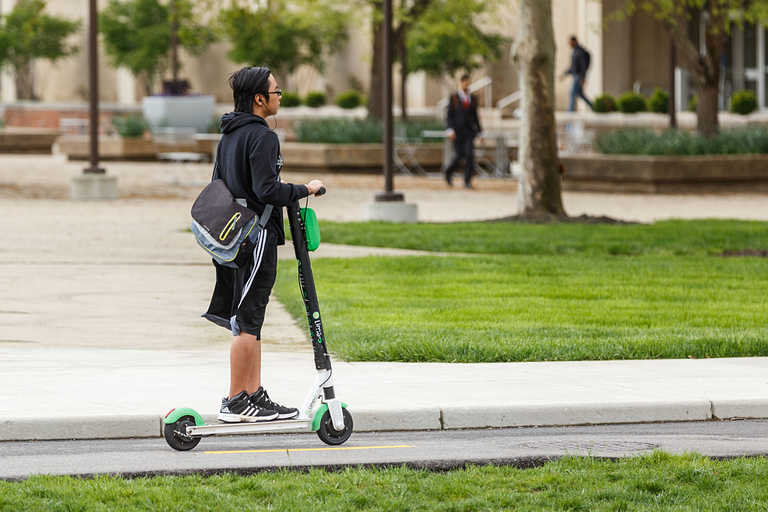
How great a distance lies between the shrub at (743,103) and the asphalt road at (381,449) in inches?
1123

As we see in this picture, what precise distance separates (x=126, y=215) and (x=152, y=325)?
8957 mm

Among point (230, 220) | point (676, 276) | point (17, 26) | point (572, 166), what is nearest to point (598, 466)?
point (230, 220)

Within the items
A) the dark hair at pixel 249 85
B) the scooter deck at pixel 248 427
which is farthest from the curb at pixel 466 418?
the dark hair at pixel 249 85

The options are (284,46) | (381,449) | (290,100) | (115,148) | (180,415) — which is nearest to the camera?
(180,415)

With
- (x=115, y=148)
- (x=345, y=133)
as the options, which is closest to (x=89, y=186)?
(x=345, y=133)

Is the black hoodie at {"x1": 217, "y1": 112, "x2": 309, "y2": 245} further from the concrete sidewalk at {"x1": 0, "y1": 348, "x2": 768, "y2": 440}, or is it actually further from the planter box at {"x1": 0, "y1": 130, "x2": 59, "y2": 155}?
the planter box at {"x1": 0, "y1": 130, "x2": 59, "y2": 155}

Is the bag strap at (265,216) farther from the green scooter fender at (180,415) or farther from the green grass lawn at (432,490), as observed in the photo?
the green grass lawn at (432,490)

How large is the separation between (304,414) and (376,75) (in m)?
24.4

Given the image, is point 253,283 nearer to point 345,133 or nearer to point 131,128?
point 345,133

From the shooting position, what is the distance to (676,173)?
2277 centimetres

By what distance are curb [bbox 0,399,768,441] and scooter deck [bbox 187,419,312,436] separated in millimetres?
515

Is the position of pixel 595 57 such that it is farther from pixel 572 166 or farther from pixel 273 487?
pixel 273 487

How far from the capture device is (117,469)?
559 cm

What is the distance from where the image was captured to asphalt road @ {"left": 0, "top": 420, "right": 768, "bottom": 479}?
5664 millimetres
